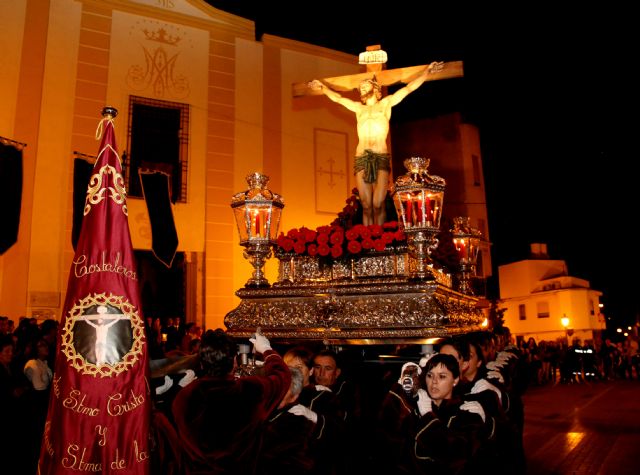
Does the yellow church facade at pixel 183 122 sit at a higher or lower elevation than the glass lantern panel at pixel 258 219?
higher

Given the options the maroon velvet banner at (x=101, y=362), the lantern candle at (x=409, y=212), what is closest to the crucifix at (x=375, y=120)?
the lantern candle at (x=409, y=212)

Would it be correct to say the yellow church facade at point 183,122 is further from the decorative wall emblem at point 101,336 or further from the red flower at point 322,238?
the decorative wall emblem at point 101,336

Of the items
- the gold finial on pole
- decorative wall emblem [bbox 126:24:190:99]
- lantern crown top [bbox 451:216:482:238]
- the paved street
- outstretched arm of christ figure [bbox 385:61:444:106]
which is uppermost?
decorative wall emblem [bbox 126:24:190:99]

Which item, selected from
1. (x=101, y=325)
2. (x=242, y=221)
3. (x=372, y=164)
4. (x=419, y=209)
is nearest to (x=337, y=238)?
(x=419, y=209)

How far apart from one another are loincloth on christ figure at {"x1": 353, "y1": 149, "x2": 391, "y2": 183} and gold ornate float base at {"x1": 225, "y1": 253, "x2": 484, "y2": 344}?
165cm

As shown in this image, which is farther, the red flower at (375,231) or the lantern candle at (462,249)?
the lantern candle at (462,249)

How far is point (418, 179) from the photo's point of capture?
5840 millimetres

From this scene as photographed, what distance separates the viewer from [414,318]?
539 centimetres

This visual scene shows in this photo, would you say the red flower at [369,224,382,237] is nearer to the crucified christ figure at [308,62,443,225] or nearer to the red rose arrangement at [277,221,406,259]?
the red rose arrangement at [277,221,406,259]

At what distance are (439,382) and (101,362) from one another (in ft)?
6.22

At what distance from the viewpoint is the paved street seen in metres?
5.48

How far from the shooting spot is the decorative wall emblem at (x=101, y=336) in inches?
117

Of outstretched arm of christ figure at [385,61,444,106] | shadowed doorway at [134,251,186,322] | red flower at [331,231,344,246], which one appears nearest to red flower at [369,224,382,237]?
red flower at [331,231,344,246]

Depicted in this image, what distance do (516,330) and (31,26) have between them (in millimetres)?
28231
